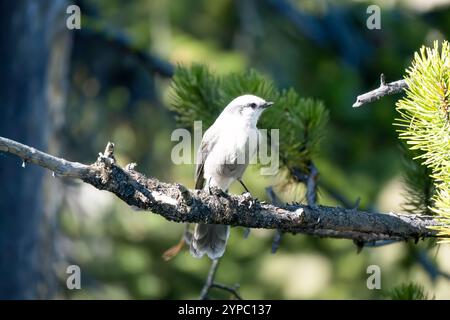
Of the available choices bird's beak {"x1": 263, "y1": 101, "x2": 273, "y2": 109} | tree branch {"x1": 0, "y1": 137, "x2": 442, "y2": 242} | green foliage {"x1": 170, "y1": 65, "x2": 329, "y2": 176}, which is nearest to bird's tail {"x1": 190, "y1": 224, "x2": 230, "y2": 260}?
green foliage {"x1": 170, "y1": 65, "x2": 329, "y2": 176}

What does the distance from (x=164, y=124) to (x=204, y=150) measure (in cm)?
547

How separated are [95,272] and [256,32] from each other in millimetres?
4041

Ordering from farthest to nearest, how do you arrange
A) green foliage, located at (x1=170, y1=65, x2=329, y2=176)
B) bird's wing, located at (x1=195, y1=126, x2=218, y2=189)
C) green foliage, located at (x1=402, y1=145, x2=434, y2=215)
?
bird's wing, located at (x1=195, y1=126, x2=218, y2=189), green foliage, located at (x1=170, y1=65, x2=329, y2=176), green foliage, located at (x1=402, y1=145, x2=434, y2=215)

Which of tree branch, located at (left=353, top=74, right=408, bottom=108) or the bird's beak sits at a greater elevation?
the bird's beak

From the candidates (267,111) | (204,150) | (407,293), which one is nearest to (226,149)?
(204,150)

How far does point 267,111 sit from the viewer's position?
422 centimetres

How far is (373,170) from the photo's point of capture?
859 cm

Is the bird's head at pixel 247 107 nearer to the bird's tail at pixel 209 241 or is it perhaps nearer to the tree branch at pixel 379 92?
the bird's tail at pixel 209 241

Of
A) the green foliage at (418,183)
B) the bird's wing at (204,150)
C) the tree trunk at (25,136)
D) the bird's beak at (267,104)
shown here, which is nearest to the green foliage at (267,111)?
the bird's beak at (267,104)

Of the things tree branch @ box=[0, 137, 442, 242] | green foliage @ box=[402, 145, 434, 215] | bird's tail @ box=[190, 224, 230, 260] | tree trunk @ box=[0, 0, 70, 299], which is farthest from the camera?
tree trunk @ box=[0, 0, 70, 299]

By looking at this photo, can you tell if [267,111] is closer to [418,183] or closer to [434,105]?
[418,183]

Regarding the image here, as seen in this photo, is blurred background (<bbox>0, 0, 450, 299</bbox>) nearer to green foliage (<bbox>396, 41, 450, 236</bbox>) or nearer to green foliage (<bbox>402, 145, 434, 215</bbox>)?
green foliage (<bbox>402, 145, 434, 215</bbox>)

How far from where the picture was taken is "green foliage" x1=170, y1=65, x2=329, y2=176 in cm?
404

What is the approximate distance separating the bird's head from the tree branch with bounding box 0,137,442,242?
0.88m
